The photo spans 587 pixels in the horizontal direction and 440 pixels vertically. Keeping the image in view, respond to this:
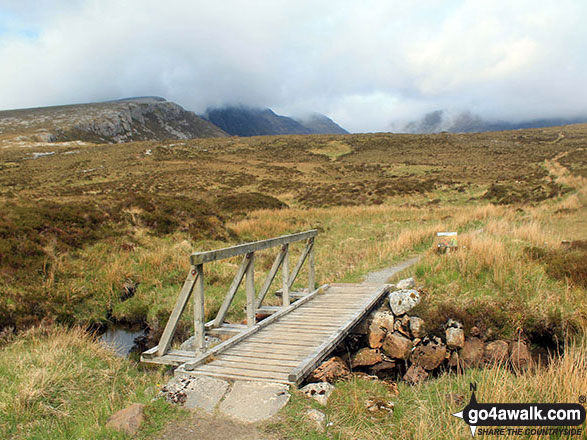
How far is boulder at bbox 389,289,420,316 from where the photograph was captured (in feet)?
28.8

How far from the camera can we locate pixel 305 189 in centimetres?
4353

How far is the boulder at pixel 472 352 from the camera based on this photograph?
24.4 ft

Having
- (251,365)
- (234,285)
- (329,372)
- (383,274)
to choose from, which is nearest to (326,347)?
(329,372)

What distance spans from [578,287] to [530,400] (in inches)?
201

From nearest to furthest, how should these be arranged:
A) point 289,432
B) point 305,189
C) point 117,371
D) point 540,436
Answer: point 540,436 → point 289,432 → point 117,371 → point 305,189

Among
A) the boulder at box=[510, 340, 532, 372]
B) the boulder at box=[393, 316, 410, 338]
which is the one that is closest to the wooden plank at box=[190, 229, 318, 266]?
the boulder at box=[393, 316, 410, 338]

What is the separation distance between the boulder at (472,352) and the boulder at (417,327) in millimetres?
805

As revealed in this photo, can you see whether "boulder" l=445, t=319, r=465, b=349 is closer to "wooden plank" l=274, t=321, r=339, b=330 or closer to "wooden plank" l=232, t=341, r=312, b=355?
"wooden plank" l=274, t=321, r=339, b=330

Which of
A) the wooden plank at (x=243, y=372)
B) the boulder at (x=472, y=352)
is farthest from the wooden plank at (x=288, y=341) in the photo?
the boulder at (x=472, y=352)

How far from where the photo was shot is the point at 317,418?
4469 millimetres

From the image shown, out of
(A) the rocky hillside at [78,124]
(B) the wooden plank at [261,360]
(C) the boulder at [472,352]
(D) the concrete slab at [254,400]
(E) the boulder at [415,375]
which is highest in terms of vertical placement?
(A) the rocky hillside at [78,124]

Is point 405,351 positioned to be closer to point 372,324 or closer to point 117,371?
point 372,324

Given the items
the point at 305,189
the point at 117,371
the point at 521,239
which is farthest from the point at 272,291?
the point at 305,189

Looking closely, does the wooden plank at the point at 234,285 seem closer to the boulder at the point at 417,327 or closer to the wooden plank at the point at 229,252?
the wooden plank at the point at 229,252
